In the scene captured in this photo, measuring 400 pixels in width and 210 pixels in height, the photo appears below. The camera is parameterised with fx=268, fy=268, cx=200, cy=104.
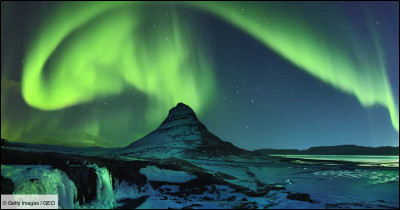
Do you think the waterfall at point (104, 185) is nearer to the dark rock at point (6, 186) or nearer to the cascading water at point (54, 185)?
the cascading water at point (54, 185)

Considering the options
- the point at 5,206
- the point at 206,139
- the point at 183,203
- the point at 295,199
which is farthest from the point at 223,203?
the point at 206,139

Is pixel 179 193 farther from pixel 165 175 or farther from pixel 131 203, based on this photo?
pixel 131 203

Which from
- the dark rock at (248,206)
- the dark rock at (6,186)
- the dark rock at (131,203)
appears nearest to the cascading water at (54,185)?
the dark rock at (6,186)

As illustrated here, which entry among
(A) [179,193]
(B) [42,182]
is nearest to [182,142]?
(A) [179,193]

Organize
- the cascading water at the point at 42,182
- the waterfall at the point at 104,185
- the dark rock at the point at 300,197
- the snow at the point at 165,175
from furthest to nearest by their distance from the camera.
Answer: the snow at the point at 165,175 → the dark rock at the point at 300,197 → the waterfall at the point at 104,185 → the cascading water at the point at 42,182

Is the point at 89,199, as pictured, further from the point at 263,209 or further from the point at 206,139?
the point at 206,139

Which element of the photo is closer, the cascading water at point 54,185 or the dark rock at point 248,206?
the cascading water at point 54,185

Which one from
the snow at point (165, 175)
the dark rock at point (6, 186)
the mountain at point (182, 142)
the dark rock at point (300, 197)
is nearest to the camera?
the dark rock at point (6, 186)
